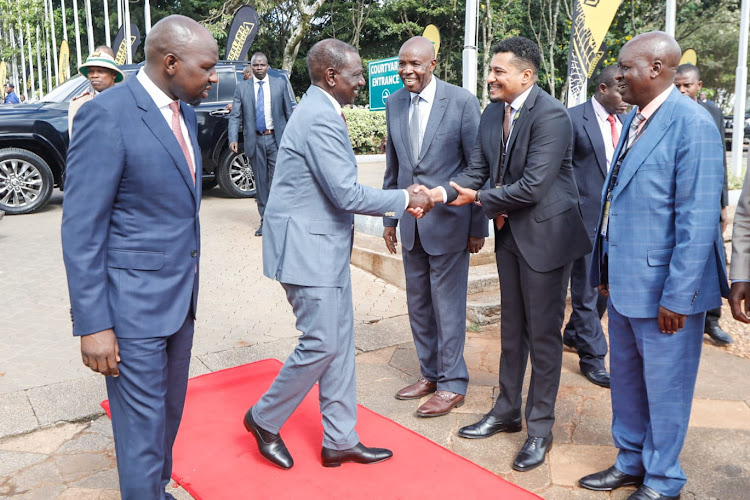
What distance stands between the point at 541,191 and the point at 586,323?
1635 mm

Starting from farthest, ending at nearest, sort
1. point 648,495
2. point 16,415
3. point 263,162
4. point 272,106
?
point 263,162
point 272,106
point 16,415
point 648,495

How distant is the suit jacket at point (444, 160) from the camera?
416cm

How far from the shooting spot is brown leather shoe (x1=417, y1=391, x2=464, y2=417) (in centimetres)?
413

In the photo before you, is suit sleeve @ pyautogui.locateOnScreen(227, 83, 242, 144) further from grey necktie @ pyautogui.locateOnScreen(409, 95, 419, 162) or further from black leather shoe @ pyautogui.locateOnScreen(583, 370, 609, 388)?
black leather shoe @ pyautogui.locateOnScreen(583, 370, 609, 388)

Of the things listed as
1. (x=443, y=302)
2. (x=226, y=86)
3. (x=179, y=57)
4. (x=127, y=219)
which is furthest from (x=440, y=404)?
(x=226, y=86)

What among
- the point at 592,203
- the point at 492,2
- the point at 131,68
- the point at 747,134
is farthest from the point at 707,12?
the point at 592,203

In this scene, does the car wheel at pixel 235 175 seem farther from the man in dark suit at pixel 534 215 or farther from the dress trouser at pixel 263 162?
the man in dark suit at pixel 534 215

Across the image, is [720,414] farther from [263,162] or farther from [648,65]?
[263,162]

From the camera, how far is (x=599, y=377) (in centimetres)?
459

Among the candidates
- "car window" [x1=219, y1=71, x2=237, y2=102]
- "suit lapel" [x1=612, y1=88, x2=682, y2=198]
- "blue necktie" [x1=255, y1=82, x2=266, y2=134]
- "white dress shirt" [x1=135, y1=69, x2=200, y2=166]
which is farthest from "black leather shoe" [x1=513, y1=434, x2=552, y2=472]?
"car window" [x1=219, y1=71, x2=237, y2=102]

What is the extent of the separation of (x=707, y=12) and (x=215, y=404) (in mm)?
29039

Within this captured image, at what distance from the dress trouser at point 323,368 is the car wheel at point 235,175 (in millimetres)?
7514

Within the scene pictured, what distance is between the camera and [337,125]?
3.24 metres

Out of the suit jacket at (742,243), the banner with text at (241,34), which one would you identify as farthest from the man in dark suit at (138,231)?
the banner with text at (241,34)
